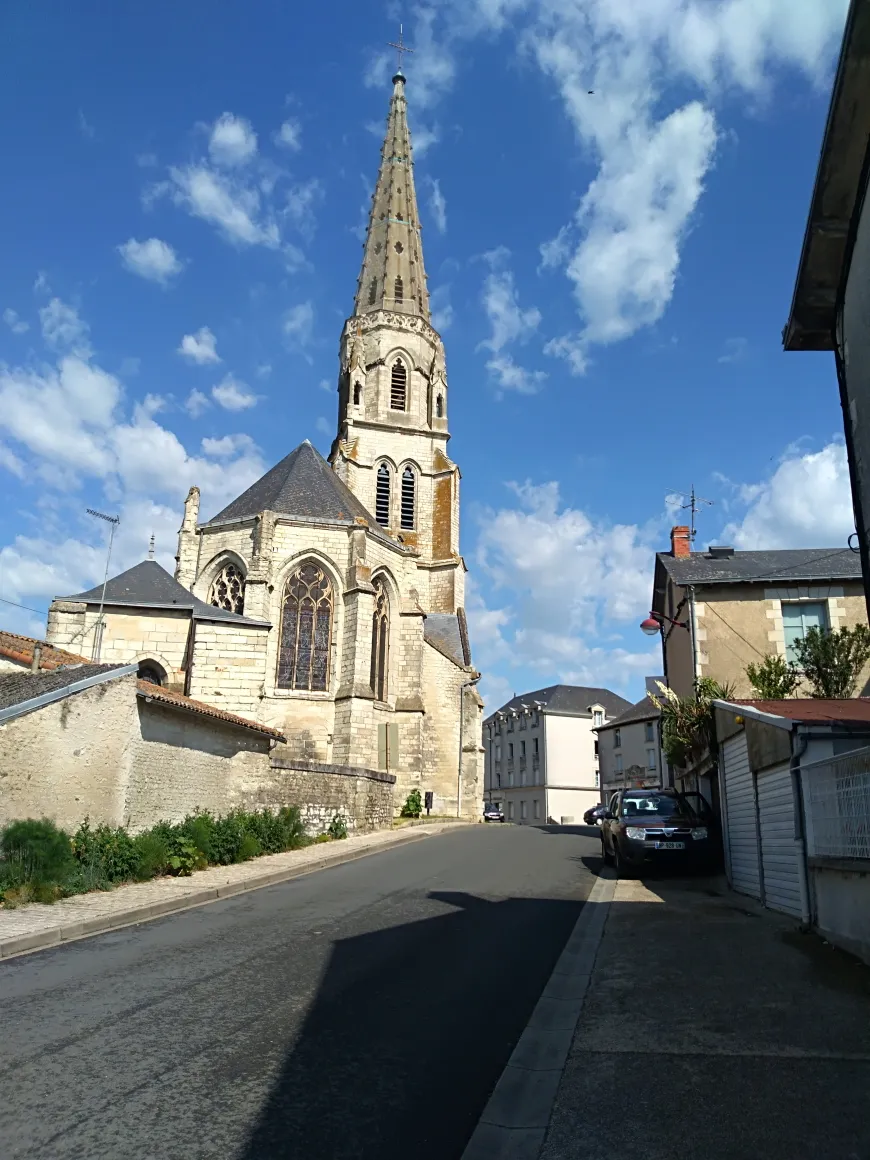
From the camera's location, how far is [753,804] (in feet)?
32.1

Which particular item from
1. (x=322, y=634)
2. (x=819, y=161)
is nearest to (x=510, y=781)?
(x=322, y=634)

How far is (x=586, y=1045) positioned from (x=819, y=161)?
7083 millimetres

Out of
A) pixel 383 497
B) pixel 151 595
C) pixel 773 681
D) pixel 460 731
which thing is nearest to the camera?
pixel 773 681

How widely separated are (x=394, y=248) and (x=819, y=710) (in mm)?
42985

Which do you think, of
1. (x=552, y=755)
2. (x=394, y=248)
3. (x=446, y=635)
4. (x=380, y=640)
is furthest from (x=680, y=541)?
(x=552, y=755)

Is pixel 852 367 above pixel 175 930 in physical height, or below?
above

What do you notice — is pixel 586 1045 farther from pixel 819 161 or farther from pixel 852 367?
pixel 819 161

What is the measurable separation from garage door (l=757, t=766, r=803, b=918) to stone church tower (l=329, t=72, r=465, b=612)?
29.0m

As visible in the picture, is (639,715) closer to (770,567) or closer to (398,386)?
(398,386)

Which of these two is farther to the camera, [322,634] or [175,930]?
[322,634]

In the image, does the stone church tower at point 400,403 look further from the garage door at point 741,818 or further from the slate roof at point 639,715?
the garage door at point 741,818

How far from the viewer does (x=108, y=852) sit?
10578 mm

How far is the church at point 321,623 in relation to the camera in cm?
2097

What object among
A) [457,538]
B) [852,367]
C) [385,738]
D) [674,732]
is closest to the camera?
[852,367]
